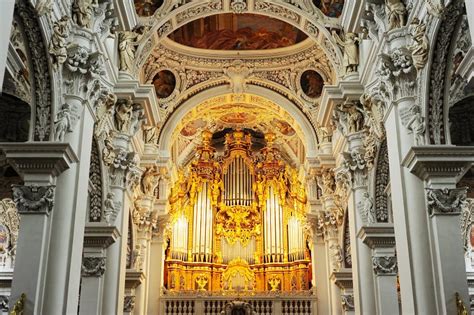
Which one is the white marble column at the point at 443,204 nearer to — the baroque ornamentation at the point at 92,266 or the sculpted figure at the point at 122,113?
the baroque ornamentation at the point at 92,266

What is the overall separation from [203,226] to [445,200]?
14.4 meters

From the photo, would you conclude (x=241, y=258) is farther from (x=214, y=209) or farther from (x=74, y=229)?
(x=74, y=229)

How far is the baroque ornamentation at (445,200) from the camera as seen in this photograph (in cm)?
902

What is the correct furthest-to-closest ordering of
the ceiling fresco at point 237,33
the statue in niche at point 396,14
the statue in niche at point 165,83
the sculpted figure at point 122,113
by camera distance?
1. the statue in niche at point 165,83
2. the ceiling fresco at point 237,33
3. the sculpted figure at point 122,113
4. the statue in niche at point 396,14

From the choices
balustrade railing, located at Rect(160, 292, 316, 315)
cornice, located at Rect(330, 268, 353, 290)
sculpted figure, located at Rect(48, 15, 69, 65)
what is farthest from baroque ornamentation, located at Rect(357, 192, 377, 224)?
balustrade railing, located at Rect(160, 292, 316, 315)

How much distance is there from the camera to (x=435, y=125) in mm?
9359

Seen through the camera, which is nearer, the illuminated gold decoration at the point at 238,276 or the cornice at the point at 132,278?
the cornice at the point at 132,278

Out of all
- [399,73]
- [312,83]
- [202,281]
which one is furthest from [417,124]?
[202,281]

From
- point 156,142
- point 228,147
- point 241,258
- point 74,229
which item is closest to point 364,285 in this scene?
point 74,229

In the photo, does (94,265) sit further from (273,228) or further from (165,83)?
(273,228)

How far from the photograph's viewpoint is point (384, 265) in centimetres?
1315

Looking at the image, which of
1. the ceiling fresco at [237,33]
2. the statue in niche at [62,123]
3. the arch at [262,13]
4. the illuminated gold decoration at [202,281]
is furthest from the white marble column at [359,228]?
the illuminated gold decoration at [202,281]

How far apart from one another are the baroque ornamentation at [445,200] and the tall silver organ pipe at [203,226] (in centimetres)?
1389

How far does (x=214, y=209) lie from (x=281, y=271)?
3239 millimetres
